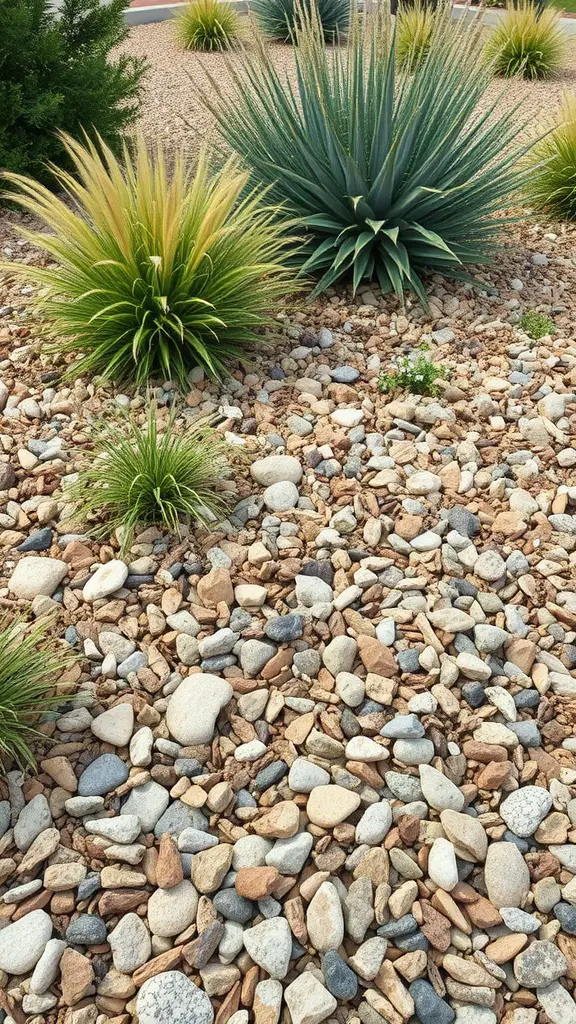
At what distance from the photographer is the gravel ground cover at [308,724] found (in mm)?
1705

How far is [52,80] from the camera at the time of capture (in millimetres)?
4566

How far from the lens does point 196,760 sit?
202 centimetres

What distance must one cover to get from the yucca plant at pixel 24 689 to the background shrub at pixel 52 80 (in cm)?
312

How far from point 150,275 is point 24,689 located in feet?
5.63

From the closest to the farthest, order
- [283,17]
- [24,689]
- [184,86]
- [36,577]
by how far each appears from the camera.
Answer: [24,689] < [36,577] < [184,86] < [283,17]

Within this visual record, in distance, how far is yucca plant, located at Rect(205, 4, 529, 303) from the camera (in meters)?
3.57

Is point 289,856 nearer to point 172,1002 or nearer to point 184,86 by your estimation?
point 172,1002

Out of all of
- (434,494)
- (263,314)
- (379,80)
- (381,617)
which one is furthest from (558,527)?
(379,80)

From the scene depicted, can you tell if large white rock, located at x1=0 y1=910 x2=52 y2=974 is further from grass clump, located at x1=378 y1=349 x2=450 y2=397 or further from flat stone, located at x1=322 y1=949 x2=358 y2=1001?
grass clump, located at x1=378 y1=349 x2=450 y2=397

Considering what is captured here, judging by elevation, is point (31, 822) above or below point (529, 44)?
below

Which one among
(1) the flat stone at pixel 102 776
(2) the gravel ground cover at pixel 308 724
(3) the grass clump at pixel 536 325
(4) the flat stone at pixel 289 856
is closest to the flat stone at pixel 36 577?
(2) the gravel ground cover at pixel 308 724

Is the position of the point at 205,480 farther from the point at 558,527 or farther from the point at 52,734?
the point at 558,527

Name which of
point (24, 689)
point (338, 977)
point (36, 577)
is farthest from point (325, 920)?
point (36, 577)

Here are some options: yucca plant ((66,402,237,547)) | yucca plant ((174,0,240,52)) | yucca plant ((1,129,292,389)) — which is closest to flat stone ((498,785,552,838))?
yucca plant ((66,402,237,547))
